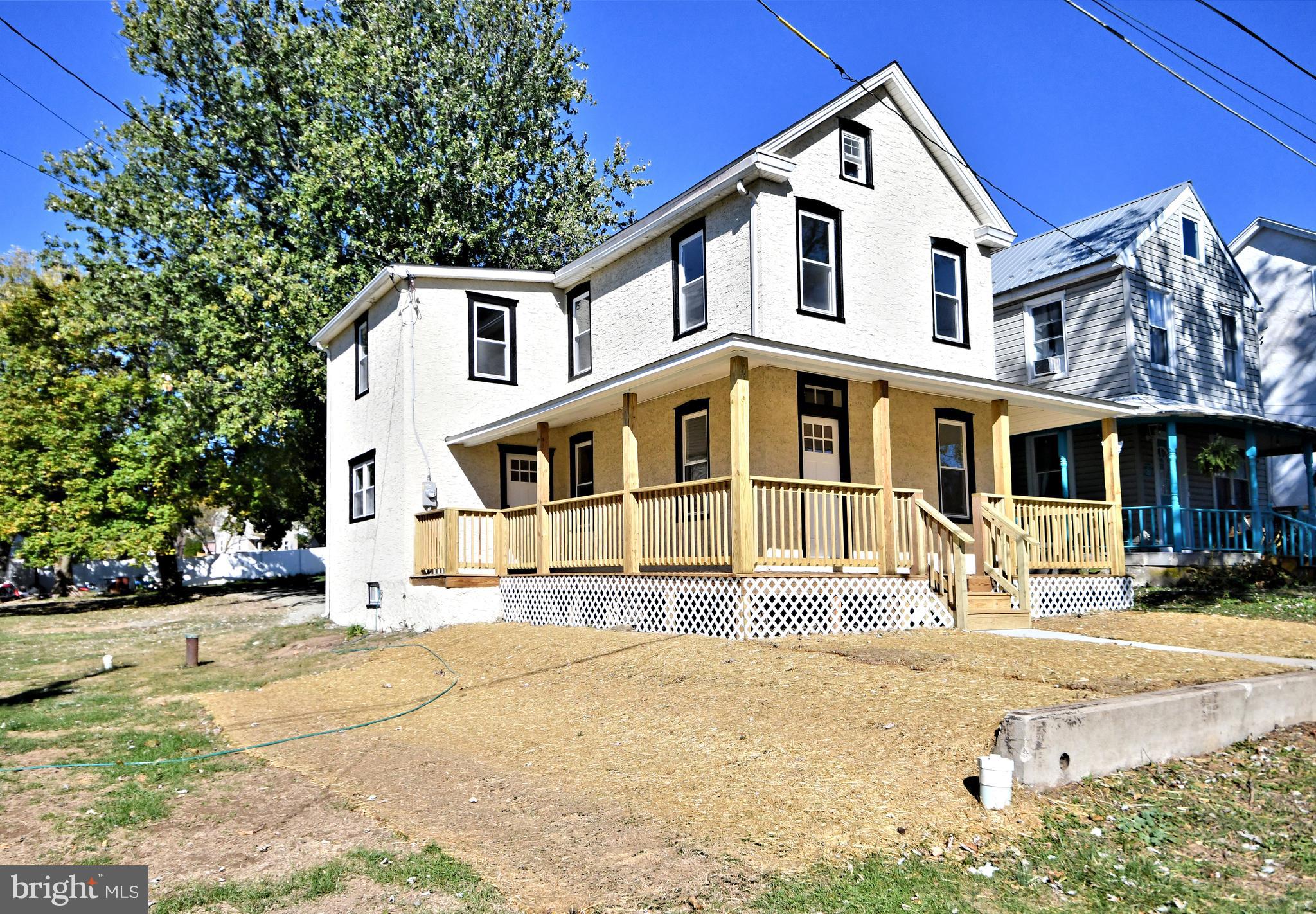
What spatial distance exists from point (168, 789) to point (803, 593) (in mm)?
7576

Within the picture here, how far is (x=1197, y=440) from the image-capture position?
23297mm

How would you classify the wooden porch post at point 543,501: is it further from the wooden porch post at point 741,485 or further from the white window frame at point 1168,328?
the white window frame at point 1168,328

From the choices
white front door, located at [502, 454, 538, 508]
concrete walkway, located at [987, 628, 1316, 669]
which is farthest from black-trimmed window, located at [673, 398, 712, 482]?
concrete walkway, located at [987, 628, 1316, 669]

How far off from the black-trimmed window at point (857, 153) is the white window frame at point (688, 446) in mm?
4754

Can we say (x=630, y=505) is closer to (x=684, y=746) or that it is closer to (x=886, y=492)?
(x=886, y=492)

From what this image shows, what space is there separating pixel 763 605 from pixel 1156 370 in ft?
48.9

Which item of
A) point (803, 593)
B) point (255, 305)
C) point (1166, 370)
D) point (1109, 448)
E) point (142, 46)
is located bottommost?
point (803, 593)

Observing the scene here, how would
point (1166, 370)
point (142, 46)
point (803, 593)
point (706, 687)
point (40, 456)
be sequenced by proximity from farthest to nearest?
point (40, 456) < point (142, 46) < point (1166, 370) < point (803, 593) < point (706, 687)

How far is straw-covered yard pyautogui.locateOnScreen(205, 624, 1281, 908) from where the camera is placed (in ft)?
18.4

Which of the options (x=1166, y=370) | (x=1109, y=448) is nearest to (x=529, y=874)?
(x=1109, y=448)

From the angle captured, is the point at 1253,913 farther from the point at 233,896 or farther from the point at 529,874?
the point at 233,896

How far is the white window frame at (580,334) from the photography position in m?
18.8

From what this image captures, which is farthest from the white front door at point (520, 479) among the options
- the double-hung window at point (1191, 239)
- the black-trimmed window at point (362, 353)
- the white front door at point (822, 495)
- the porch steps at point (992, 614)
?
the double-hung window at point (1191, 239)

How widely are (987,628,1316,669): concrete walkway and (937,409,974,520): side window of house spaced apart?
12.4ft
